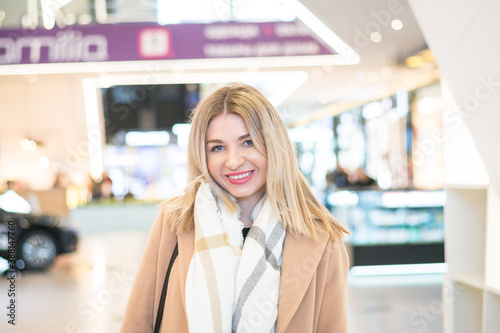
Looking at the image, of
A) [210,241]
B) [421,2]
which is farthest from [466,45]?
[210,241]

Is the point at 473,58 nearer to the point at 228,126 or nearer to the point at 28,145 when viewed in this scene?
the point at 228,126

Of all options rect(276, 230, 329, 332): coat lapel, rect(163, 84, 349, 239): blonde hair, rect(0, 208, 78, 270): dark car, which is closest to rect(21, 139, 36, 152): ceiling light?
rect(0, 208, 78, 270): dark car

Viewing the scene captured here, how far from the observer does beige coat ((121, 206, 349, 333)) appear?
1484mm

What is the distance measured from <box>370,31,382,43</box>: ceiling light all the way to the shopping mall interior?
0.03 meters

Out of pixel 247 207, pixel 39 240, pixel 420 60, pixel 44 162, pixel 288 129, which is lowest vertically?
pixel 39 240

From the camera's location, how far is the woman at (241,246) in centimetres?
146

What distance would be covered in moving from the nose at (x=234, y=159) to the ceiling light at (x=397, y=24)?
217 inches

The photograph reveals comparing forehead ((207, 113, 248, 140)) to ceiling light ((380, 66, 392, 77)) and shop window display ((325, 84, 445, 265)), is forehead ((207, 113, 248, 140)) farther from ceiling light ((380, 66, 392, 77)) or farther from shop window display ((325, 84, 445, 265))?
ceiling light ((380, 66, 392, 77))

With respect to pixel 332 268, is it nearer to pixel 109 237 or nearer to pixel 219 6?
pixel 219 6

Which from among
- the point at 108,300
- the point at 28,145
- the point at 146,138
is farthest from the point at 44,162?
the point at 108,300

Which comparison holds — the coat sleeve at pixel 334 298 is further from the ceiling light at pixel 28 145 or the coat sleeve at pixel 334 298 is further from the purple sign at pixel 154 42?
the ceiling light at pixel 28 145

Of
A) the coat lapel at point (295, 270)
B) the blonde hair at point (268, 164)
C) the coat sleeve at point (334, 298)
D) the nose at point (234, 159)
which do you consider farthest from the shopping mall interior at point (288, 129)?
the coat sleeve at point (334, 298)

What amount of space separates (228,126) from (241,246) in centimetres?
40

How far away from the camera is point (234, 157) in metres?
1.49
